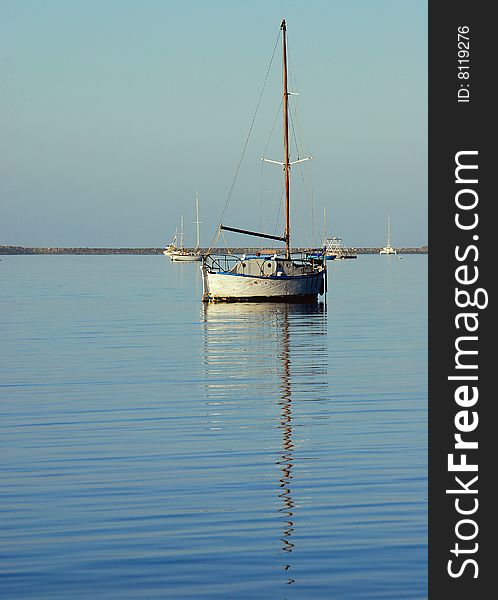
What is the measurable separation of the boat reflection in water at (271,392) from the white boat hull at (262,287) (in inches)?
427

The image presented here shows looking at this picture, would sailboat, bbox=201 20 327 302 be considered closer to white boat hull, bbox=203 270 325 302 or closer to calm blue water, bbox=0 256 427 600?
white boat hull, bbox=203 270 325 302

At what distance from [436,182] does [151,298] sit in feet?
270

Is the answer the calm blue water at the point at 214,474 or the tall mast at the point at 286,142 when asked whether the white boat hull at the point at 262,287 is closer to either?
the tall mast at the point at 286,142

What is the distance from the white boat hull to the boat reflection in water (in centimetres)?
1084

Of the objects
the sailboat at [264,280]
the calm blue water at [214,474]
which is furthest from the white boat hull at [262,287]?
the calm blue water at [214,474]

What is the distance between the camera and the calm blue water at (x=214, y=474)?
15469mm

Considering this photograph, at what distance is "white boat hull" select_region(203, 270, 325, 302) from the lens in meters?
76.8

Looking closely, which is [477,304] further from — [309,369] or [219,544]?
[309,369]

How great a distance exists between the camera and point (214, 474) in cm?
2128

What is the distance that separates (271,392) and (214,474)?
38.9 ft

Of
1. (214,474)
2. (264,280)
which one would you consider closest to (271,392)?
(214,474)

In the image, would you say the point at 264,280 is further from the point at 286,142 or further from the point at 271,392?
the point at 271,392

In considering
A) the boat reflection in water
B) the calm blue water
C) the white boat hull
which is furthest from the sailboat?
the calm blue water

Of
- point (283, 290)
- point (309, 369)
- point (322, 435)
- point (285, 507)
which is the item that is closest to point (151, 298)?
point (283, 290)
